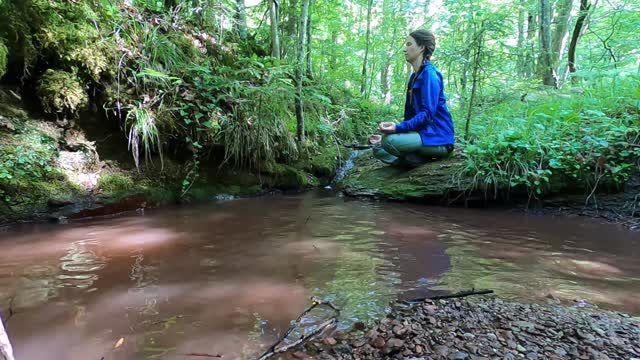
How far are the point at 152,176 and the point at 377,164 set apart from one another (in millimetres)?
3470

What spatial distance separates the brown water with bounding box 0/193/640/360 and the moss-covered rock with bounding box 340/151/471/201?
2.72 feet

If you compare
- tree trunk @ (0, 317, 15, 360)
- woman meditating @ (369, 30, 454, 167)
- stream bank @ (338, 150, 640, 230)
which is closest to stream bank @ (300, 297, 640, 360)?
tree trunk @ (0, 317, 15, 360)

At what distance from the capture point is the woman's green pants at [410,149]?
532cm

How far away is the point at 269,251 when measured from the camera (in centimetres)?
307

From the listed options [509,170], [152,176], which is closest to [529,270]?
[509,170]

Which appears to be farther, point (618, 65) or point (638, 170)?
point (618, 65)

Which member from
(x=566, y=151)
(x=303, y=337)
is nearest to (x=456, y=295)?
(x=303, y=337)

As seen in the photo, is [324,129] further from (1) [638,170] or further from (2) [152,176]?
→ (1) [638,170]

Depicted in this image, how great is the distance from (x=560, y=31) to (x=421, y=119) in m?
7.38

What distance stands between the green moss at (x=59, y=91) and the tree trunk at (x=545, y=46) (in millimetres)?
8722

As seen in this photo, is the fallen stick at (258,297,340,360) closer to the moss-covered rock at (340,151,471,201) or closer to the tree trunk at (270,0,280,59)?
the moss-covered rock at (340,151,471,201)

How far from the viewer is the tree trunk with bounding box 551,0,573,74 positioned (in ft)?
28.8

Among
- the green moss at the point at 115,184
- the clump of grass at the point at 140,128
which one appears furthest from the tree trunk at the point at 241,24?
the green moss at the point at 115,184

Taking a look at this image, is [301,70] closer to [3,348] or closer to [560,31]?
[3,348]
